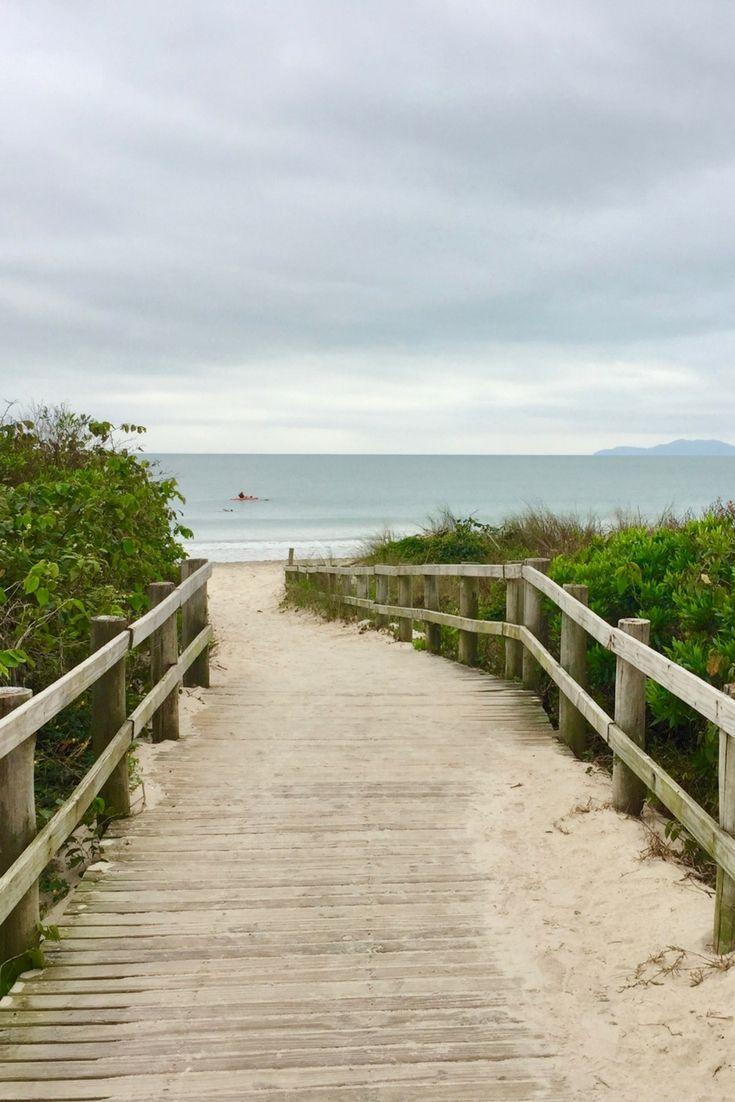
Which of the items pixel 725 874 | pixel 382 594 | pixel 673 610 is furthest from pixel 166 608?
pixel 382 594

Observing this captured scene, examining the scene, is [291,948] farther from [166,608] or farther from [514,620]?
[514,620]

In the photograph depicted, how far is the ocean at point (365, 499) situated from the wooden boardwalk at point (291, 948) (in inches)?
650

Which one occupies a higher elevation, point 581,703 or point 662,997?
point 581,703

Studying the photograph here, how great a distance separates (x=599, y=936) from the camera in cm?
379

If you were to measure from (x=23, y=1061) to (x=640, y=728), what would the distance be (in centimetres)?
327

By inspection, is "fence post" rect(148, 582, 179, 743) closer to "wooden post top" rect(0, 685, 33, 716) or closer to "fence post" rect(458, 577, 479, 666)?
"wooden post top" rect(0, 685, 33, 716)

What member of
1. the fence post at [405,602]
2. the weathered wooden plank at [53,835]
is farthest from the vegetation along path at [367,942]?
the fence post at [405,602]

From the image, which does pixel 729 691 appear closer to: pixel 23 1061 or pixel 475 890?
pixel 475 890

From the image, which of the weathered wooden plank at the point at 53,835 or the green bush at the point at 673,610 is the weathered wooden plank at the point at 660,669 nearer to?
the green bush at the point at 673,610

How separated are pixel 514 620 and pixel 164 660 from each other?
3.54 meters

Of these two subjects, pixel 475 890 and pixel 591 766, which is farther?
pixel 591 766

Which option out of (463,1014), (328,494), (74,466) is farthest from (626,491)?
(463,1014)

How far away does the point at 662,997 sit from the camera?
322cm

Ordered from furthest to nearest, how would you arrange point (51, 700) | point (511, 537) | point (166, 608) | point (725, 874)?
point (511, 537) < point (166, 608) < point (51, 700) < point (725, 874)
